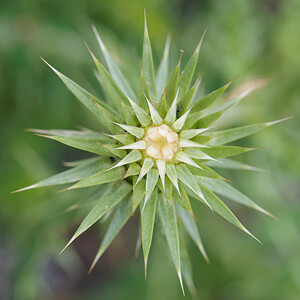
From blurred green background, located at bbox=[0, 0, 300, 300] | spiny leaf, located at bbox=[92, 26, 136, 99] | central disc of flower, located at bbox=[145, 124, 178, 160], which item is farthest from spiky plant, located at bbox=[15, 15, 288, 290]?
blurred green background, located at bbox=[0, 0, 300, 300]

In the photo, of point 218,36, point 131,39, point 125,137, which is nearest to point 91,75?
point 131,39

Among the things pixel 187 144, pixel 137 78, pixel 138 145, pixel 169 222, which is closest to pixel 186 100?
pixel 187 144

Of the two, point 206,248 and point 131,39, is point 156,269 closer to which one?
point 206,248

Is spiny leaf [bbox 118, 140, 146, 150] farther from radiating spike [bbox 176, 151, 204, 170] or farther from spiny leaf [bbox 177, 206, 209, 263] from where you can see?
spiny leaf [bbox 177, 206, 209, 263]

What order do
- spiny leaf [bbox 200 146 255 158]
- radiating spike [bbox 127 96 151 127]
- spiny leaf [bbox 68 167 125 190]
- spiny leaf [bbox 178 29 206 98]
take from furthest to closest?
spiny leaf [bbox 178 29 206 98]
spiny leaf [bbox 200 146 255 158]
radiating spike [bbox 127 96 151 127]
spiny leaf [bbox 68 167 125 190]

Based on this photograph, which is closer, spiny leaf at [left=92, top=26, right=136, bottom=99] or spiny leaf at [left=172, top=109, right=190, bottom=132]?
spiny leaf at [left=172, top=109, right=190, bottom=132]
